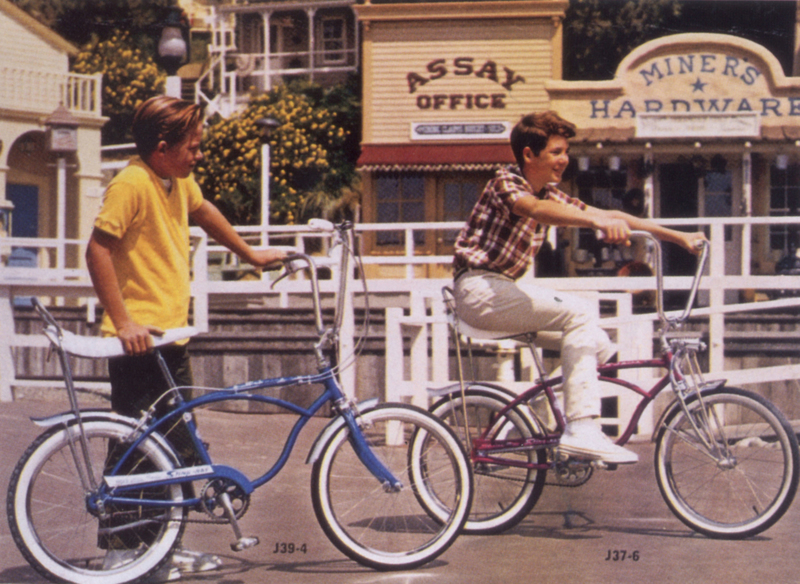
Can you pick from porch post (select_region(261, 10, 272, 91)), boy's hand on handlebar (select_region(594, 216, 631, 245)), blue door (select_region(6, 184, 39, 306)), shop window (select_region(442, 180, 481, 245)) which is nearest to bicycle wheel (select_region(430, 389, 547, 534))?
boy's hand on handlebar (select_region(594, 216, 631, 245))

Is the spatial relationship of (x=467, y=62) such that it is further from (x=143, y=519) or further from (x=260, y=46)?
(x=143, y=519)

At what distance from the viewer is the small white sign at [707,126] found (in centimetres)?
1491

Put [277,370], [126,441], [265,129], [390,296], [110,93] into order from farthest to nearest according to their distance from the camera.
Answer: [390,296] → [265,129] → [277,370] → [110,93] → [126,441]

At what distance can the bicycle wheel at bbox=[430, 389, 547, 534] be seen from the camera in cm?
401

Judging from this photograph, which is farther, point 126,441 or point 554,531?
point 554,531

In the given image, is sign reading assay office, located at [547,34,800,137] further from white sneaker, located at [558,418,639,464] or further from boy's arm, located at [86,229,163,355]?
boy's arm, located at [86,229,163,355]

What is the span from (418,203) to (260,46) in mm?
7608

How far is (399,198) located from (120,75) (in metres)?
11.2

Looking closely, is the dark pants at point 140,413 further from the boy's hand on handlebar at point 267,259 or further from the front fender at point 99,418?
the boy's hand on handlebar at point 267,259

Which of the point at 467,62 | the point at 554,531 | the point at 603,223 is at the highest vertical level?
the point at 467,62

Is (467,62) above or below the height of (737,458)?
above

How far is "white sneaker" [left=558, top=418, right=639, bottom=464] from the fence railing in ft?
6.51

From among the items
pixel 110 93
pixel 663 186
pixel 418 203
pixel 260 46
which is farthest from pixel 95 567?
pixel 418 203

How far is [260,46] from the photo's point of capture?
1010 centimetres
